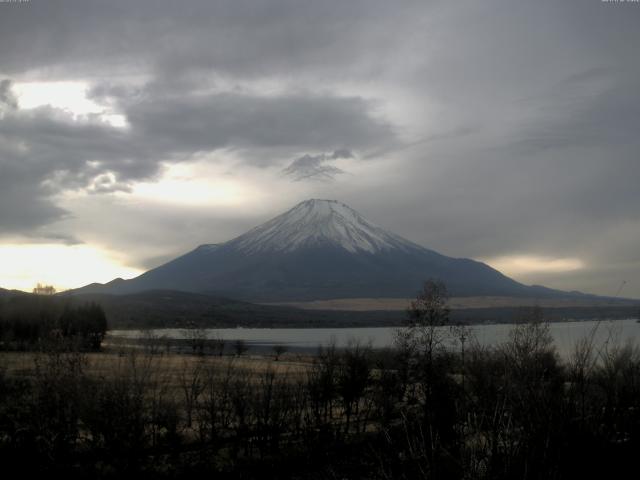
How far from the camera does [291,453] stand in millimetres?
19359

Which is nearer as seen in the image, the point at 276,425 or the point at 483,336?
the point at 276,425

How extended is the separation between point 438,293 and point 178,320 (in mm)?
136642

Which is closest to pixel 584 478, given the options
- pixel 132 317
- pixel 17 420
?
pixel 17 420

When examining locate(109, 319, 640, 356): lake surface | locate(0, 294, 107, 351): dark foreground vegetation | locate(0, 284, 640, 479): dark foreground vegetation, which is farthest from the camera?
locate(0, 294, 107, 351): dark foreground vegetation

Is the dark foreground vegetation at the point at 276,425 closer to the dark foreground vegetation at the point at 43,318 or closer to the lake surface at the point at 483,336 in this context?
the lake surface at the point at 483,336

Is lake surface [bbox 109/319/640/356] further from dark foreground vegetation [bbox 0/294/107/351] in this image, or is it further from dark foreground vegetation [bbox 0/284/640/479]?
dark foreground vegetation [bbox 0/294/107/351]

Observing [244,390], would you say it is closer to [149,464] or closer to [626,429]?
[149,464]

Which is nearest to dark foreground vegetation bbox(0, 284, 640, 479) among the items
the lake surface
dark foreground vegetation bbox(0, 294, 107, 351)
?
the lake surface

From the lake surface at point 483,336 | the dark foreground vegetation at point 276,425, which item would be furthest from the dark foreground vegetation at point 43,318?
the dark foreground vegetation at point 276,425

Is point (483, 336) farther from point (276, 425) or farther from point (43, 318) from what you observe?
point (43, 318)

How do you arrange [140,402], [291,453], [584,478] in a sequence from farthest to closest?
[291,453] → [140,402] → [584,478]

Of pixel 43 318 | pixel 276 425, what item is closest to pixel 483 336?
pixel 276 425

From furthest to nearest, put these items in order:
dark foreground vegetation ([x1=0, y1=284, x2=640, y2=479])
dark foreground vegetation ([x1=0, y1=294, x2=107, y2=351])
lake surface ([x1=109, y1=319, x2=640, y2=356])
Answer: dark foreground vegetation ([x1=0, y1=294, x2=107, y2=351]) < lake surface ([x1=109, y1=319, x2=640, y2=356]) < dark foreground vegetation ([x1=0, y1=284, x2=640, y2=479])

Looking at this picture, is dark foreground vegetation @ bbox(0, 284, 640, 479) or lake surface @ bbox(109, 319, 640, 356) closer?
dark foreground vegetation @ bbox(0, 284, 640, 479)
